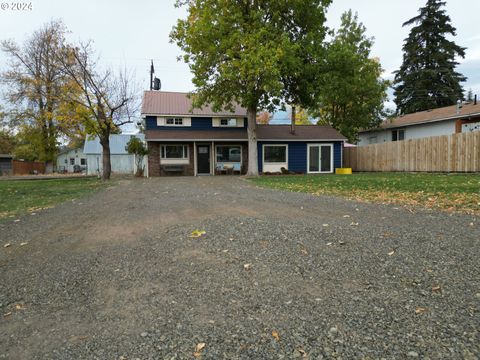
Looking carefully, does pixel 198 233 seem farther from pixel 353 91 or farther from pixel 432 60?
pixel 432 60

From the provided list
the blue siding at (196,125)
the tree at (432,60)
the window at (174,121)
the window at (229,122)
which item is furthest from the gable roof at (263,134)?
the tree at (432,60)

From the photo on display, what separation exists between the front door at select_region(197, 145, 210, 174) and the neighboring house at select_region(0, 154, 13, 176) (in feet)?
88.4

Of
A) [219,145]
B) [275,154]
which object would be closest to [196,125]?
[219,145]

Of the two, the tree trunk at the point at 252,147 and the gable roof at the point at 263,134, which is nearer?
the tree trunk at the point at 252,147

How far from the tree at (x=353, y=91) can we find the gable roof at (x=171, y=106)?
330 inches

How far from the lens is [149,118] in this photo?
71.3 feet

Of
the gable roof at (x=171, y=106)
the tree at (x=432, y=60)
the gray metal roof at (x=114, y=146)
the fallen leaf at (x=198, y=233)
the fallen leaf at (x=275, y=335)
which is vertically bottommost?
the fallen leaf at (x=275, y=335)

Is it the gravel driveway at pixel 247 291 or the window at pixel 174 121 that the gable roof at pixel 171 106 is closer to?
the window at pixel 174 121

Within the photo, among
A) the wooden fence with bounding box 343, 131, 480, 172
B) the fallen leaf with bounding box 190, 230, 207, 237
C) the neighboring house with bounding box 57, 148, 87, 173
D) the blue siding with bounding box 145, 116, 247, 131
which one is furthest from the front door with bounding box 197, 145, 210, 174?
the neighboring house with bounding box 57, 148, 87, 173

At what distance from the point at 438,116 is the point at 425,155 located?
7722mm

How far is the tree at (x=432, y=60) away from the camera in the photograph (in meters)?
32.2

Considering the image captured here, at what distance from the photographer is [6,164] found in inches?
1430

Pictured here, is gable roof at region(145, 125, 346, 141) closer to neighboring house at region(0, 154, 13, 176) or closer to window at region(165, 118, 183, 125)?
A: window at region(165, 118, 183, 125)

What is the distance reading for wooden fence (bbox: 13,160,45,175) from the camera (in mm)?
36175
